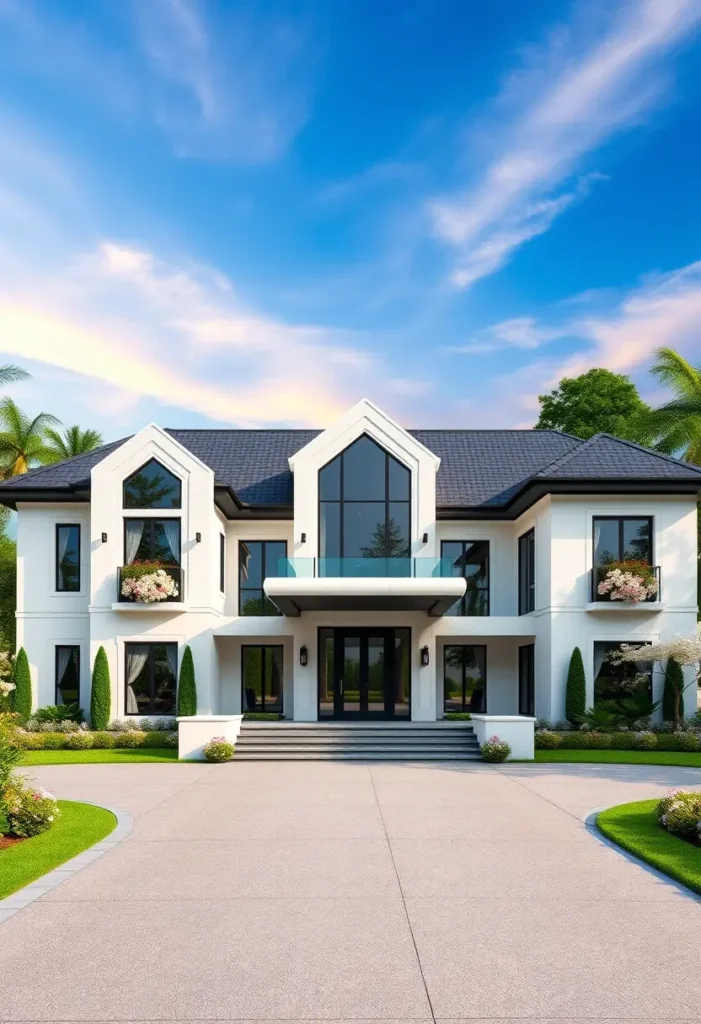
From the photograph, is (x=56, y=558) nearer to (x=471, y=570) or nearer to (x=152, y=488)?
(x=152, y=488)

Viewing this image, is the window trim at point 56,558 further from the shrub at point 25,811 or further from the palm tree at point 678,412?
the palm tree at point 678,412

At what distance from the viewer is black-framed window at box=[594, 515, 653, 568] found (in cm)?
2408

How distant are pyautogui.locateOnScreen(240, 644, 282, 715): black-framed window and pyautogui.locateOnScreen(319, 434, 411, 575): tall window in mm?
3744

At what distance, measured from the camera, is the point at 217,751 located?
791 inches

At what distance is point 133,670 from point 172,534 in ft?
12.8

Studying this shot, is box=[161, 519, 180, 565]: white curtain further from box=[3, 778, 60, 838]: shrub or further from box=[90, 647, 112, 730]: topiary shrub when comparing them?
box=[3, 778, 60, 838]: shrub

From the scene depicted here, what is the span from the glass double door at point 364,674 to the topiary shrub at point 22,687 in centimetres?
817

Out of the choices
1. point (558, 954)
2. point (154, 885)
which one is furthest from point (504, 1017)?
point (154, 885)

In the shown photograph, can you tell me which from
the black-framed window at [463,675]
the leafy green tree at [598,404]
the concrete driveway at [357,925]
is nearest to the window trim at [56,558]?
the black-framed window at [463,675]

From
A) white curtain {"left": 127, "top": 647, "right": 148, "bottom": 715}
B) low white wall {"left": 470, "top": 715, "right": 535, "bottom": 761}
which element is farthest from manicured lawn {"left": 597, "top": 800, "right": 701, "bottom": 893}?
white curtain {"left": 127, "top": 647, "right": 148, "bottom": 715}

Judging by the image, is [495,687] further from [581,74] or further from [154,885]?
[154,885]

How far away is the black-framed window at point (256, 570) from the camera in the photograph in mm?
27078

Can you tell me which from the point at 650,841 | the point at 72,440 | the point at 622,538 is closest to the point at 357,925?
the point at 650,841

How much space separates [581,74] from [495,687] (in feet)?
55.9
